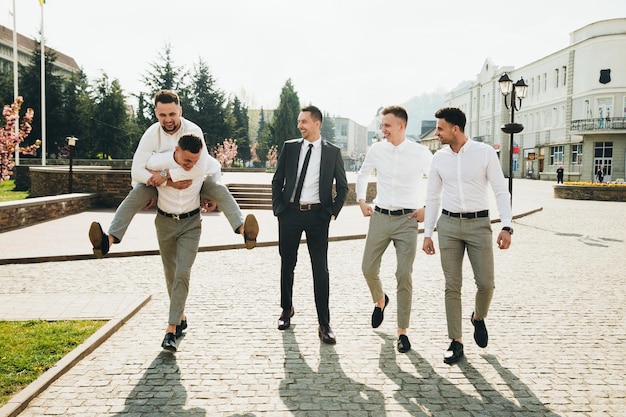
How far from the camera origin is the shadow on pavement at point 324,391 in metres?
3.44

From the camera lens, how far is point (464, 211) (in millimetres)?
4492

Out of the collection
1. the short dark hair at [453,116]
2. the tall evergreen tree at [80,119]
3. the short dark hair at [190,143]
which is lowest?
the short dark hair at [190,143]

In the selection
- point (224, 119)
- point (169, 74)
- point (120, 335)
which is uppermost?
point (169, 74)

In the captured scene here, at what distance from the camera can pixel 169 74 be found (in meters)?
51.9

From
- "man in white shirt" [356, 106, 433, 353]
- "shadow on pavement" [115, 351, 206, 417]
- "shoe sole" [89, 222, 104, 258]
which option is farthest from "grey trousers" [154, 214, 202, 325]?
"man in white shirt" [356, 106, 433, 353]

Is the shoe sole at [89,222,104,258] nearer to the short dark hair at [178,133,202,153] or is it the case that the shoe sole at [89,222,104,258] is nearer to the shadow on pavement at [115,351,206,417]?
the short dark hair at [178,133,202,153]

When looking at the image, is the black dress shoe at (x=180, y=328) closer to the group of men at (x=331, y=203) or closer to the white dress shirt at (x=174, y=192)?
the group of men at (x=331, y=203)

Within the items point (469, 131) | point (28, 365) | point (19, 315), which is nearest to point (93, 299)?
point (19, 315)

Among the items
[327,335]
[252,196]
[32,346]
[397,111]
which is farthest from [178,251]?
[252,196]

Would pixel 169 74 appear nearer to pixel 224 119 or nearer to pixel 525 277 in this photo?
pixel 224 119

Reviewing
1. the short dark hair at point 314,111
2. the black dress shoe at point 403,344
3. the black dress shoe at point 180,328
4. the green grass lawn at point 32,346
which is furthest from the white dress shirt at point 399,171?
the green grass lawn at point 32,346

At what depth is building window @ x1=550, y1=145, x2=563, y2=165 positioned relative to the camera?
54406 mm

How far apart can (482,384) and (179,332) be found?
2.64m

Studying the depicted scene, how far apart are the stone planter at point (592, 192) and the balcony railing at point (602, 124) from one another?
2322 centimetres
